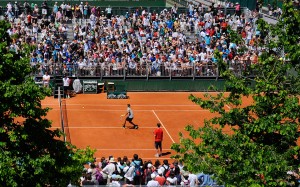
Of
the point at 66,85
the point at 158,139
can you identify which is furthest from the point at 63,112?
the point at 158,139

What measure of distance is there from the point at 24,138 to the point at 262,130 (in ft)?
18.6

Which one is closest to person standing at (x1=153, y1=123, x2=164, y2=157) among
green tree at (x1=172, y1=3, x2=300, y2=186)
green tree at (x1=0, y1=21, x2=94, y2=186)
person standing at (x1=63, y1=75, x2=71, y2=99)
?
person standing at (x1=63, y1=75, x2=71, y2=99)

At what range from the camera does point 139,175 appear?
24547 mm

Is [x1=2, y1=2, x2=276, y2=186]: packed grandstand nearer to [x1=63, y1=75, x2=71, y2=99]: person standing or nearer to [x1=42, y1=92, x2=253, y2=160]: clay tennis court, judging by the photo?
[x1=63, y1=75, x2=71, y2=99]: person standing

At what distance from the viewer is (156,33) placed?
48.3m

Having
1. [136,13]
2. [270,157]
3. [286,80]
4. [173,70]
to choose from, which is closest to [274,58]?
[286,80]

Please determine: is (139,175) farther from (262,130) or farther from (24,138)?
(24,138)

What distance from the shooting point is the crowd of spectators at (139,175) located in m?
23.2

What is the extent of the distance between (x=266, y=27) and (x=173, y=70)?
25828 millimetres

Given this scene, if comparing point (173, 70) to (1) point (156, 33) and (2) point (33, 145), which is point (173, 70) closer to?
(1) point (156, 33)

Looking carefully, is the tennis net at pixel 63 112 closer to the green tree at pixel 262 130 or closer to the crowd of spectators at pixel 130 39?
the crowd of spectators at pixel 130 39

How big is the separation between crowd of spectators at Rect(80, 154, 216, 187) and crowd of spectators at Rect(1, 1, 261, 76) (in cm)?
1710

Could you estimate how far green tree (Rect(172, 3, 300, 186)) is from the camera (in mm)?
16672

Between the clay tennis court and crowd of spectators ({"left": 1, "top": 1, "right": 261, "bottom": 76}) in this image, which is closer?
the clay tennis court
